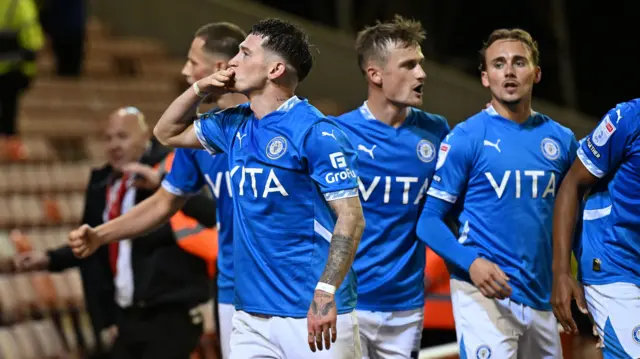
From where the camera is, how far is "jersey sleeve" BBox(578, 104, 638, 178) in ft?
12.7

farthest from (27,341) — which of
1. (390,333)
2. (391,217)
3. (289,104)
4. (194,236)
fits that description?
(289,104)

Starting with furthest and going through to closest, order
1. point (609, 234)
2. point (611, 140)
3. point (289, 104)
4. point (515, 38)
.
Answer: point (515, 38)
point (609, 234)
point (611, 140)
point (289, 104)

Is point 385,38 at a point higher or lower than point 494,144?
higher

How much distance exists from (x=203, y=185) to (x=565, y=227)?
160 centimetres

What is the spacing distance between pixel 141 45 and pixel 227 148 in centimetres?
849

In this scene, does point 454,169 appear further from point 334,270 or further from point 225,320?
point 225,320

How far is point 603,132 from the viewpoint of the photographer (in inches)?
154

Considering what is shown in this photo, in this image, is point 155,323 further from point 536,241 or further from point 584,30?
point 584,30

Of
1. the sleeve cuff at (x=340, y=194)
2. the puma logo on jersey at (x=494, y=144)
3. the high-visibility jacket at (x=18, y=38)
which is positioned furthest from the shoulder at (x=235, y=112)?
the high-visibility jacket at (x=18, y=38)

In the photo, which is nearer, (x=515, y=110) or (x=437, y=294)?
(x=515, y=110)

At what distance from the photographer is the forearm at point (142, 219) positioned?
A: 4.39m

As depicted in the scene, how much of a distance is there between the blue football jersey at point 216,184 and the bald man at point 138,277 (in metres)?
0.68

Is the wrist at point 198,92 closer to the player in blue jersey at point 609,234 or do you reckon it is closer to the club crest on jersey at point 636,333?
the player in blue jersey at point 609,234

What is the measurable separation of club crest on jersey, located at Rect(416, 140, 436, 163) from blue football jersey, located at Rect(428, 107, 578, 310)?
116 mm
